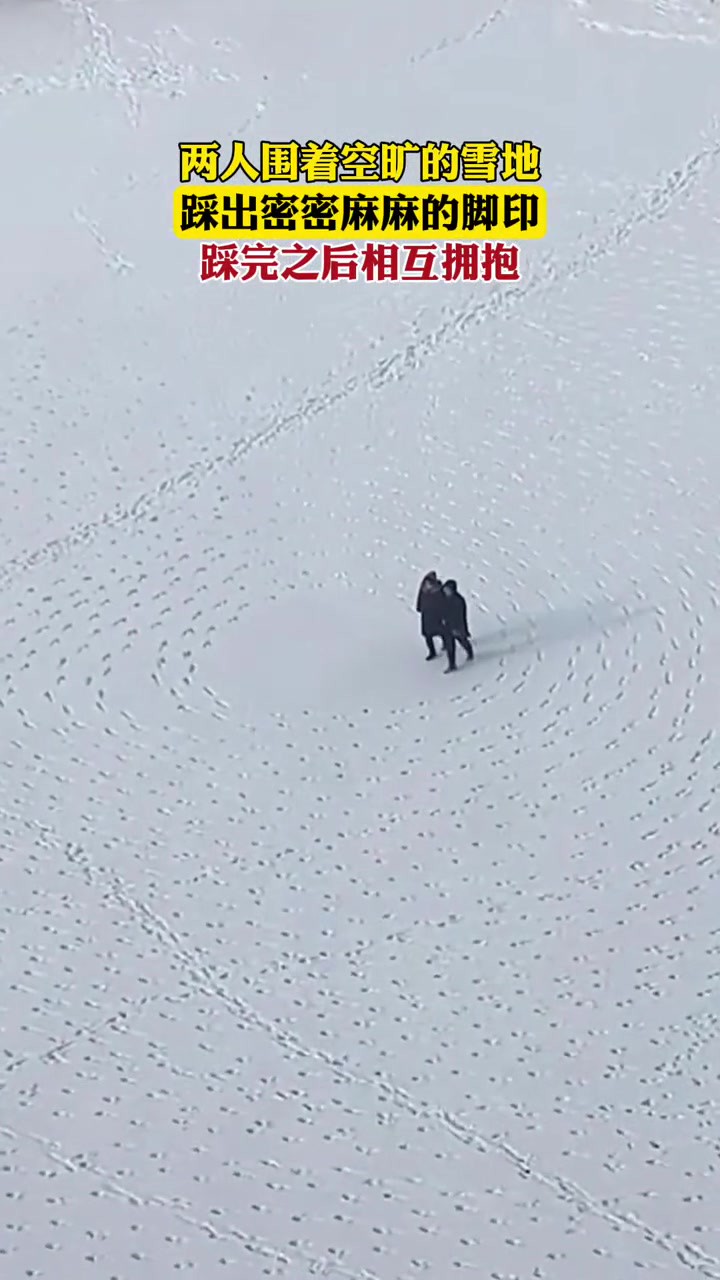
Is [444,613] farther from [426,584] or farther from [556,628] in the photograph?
[556,628]

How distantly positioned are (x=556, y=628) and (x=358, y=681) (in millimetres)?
893

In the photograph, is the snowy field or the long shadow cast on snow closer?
the snowy field

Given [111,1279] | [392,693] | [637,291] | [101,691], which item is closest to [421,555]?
[392,693]

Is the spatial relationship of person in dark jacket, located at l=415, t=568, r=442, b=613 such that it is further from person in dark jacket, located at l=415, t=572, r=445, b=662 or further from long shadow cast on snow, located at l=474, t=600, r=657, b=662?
long shadow cast on snow, located at l=474, t=600, r=657, b=662

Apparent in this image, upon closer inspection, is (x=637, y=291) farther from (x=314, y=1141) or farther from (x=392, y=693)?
(x=314, y=1141)

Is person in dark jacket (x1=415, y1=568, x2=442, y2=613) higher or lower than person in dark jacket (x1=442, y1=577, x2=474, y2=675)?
above

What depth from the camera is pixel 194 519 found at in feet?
32.5

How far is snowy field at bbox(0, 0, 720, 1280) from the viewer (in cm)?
724

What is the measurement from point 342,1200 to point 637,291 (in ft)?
18.2

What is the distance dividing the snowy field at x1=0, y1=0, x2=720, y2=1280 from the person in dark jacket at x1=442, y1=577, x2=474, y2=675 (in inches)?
6.8

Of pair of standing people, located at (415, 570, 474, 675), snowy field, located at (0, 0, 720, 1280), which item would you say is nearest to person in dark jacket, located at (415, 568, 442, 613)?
pair of standing people, located at (415, 570, 474, 675)

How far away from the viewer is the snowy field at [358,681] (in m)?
7.24

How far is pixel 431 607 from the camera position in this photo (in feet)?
28.7

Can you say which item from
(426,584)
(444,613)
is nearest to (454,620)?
(444,613)
